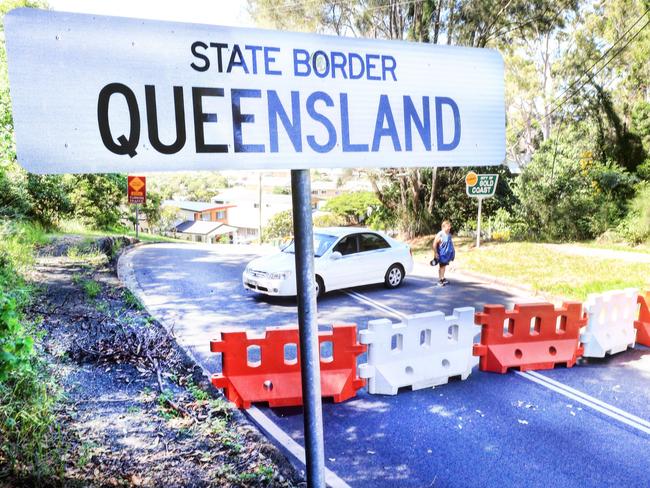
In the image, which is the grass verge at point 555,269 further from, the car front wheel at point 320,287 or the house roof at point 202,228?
the house roof at point 202,228

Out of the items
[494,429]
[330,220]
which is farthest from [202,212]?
[494,429]

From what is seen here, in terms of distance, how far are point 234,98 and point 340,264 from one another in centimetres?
901

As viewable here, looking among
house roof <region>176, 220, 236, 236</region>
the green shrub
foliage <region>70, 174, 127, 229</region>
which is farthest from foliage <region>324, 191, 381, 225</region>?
house roof <region>176, 220, 236, 236</region>

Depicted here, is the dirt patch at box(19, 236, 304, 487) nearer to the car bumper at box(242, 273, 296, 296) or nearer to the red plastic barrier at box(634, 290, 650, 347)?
the car bumper at box(242, 273, 296, 296)

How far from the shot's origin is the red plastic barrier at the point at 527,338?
244 inches

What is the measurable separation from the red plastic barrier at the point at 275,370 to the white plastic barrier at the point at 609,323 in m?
3.51

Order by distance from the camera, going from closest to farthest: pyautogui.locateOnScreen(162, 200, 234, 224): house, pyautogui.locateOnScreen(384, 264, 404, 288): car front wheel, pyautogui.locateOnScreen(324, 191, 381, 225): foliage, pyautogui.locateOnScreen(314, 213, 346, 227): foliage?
pyautogui.locateOnScreen(384, 264, 404, 288): car front wheel → pyautogui.locateOnScreen(324, 191, 381, 225): foliage → pyautogui.locateOnScreen(314, 213, 346, 227): foliage → pyautogui.locateOnScreen(162, 200, 234, 224): house

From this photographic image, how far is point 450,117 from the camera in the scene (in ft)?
5.91

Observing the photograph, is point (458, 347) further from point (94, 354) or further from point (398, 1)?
point (398, 1)

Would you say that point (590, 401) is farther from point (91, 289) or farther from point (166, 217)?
point (166, 217)

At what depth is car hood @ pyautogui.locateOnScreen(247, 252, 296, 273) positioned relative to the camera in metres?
9.75

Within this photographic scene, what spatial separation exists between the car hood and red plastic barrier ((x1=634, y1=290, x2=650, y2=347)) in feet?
19.4

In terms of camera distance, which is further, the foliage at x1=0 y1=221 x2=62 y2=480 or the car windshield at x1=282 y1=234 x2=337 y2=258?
the car windshield at x1=282 y1=234 x2=337 y2=258

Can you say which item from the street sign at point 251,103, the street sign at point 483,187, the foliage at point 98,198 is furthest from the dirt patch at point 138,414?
the foliage at point 98,198
